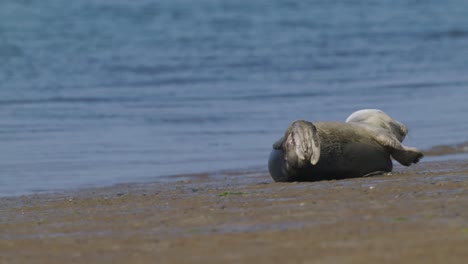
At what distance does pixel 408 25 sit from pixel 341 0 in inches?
401

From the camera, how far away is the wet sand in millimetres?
4711

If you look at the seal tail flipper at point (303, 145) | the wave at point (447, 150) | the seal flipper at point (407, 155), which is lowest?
the wave at point (447, 150)

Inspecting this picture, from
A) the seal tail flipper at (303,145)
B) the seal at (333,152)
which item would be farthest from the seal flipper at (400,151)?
the seal tail flipper at (303,145)

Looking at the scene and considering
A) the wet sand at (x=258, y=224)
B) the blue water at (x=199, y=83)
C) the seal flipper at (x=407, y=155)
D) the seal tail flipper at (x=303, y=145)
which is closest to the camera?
the wet sand at (x=258, y=224)

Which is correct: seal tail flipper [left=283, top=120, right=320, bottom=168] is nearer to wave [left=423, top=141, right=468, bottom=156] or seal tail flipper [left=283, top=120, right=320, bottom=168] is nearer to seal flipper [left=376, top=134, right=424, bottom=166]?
seal flipper [left=376, top=134, right=424, bottom=166]

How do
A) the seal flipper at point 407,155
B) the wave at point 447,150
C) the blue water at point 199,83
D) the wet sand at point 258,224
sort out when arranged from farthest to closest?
the blue water at point 199,83 → the wave at point 447,150 → the seal flipper at point 407,155 → the wet sand at point 258,224

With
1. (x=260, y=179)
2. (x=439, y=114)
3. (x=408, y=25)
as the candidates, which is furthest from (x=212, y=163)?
(x=408, y=25)

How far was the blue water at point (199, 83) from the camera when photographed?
10.7 meters

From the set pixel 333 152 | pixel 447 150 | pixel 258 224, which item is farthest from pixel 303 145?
pixel 447 150

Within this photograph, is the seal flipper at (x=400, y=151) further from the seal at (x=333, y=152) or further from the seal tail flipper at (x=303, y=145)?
the seal tail flipper at (x=303, y=145)

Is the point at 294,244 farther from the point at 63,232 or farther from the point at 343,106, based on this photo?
the point at 343,106

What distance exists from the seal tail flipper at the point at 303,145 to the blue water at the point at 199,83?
2.05 metres

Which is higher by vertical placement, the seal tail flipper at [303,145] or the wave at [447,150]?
the seal tail flipper at [303,145]

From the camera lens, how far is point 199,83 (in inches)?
703
